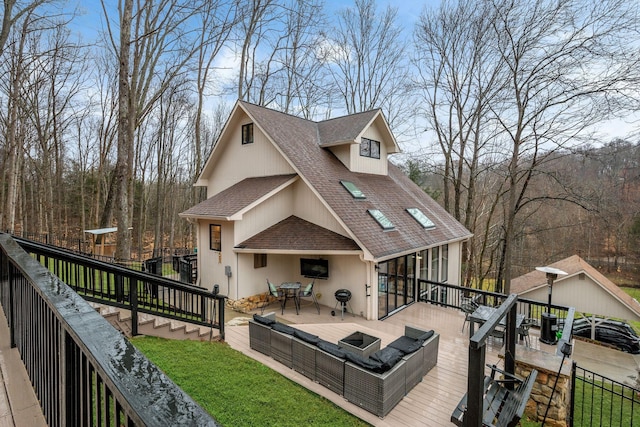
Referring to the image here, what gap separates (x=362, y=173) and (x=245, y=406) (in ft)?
37.6

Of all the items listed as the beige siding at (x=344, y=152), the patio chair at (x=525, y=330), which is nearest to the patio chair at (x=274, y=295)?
the beige siding at (x=344, y=152)

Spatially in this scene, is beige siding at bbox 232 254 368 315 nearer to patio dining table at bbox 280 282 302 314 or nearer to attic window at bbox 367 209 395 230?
patio dining table at bbox 280 282 302 314

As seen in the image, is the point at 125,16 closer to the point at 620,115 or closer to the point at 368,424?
the point at 368,424

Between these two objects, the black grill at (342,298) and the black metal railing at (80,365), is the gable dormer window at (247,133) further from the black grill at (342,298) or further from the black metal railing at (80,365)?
the black metal railing at (80,365)

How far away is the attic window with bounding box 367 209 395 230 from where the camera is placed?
37.3 feet

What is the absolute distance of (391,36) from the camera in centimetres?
2066

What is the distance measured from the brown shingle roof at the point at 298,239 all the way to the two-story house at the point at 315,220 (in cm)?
4

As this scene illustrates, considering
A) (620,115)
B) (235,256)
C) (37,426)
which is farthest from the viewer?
(620,115)

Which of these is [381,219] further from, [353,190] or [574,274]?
[574,274]

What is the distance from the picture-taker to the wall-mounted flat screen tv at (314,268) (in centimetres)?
1122

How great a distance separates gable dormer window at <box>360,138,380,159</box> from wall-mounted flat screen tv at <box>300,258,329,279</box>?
19.4 ft

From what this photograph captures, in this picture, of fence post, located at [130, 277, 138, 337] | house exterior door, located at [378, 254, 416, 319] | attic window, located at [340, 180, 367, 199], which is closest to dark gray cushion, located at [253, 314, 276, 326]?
fence post, located at [130, 277, 138, 337]

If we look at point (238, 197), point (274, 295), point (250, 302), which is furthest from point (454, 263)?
point (238, 197)

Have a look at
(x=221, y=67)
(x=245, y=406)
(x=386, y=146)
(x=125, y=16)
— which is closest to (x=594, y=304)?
(x=386, y=146)
